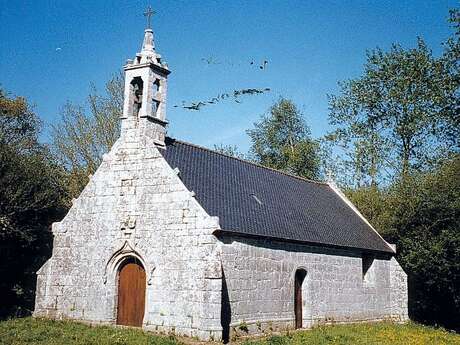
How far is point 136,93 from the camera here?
18.2 metres

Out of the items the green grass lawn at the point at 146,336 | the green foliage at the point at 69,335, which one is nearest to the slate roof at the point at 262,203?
the green grass lawn at the point at 146,336

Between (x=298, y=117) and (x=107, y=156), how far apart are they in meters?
27.4

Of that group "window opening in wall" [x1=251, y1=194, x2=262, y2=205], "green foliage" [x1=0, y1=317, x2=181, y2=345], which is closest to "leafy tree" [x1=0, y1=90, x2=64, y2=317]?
"green foliage" [x1=0, y1=317, x2=181, y2=345]

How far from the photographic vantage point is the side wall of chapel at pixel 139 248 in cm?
1454

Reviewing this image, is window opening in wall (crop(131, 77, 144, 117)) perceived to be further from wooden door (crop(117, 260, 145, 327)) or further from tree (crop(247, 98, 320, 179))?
tree (crop(247, 98, 320, 179))

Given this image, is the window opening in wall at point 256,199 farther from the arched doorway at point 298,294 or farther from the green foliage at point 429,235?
the green foliage at point 429,235

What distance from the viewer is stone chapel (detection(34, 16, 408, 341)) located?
14797mm

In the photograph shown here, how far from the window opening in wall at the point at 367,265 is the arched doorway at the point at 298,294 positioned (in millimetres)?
5299

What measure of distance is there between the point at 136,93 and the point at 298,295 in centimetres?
931

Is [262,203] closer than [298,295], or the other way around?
[298,295]

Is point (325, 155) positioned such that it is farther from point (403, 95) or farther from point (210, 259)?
point (210, 259)

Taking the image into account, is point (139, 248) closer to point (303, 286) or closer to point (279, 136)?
point (303, 286)

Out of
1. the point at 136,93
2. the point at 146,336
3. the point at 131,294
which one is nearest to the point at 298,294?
Answer: the point at 131,294

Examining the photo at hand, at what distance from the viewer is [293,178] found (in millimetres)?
24094
